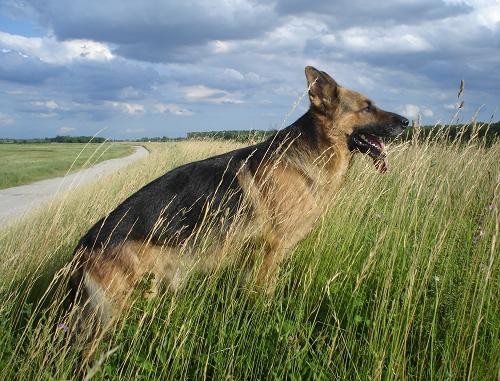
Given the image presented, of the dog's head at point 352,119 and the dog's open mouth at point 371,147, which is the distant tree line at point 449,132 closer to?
the dog's head at point 352,119

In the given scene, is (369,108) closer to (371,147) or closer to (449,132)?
(371,147)

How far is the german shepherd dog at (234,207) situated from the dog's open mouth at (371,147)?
10mm

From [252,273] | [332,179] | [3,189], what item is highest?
[332,179]

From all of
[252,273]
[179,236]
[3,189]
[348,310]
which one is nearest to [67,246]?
[179,236]

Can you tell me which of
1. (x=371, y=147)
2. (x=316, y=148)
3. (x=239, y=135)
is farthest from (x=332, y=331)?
(x=239, y=135)

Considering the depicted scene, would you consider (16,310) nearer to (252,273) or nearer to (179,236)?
(179,236)

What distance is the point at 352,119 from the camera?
4.64 metres

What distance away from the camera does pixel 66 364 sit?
2598 millimetres

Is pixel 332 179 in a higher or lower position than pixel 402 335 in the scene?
higher

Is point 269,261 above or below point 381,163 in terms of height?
below

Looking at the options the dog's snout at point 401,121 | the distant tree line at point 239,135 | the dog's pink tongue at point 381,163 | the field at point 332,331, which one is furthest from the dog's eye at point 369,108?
A: the distant tree line at point 239,135

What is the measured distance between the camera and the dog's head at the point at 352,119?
459 cm

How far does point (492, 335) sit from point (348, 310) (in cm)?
91

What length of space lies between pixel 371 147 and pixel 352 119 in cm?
35
